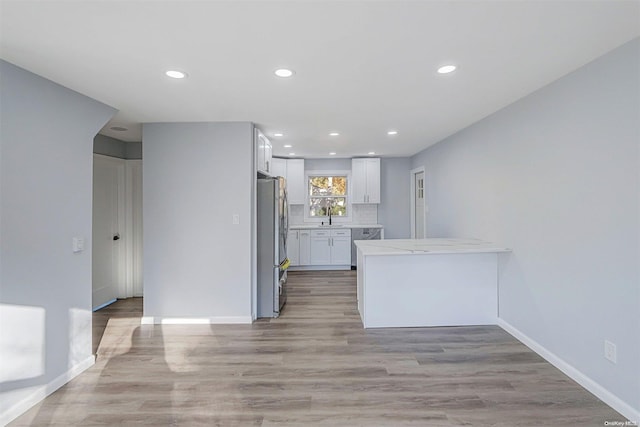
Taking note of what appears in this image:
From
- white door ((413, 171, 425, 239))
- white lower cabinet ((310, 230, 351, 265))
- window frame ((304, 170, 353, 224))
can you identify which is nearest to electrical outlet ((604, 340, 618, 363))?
white door ((413, 171, 425, 239))

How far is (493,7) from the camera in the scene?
5.19ft

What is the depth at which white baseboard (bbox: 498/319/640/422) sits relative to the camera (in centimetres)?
199

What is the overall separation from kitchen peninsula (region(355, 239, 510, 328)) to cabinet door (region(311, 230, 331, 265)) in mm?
3000

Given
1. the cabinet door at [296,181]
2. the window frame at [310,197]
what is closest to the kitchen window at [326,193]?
the window frame at [310,197]

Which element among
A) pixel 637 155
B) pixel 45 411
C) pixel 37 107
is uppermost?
pixel 37 107

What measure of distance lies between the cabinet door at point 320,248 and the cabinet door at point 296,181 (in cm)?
→ 79

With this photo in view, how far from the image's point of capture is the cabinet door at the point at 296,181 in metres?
6.67

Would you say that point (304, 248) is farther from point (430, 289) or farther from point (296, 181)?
point (430, 289)

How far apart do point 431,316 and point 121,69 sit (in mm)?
3648

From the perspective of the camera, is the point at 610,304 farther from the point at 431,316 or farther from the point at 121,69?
the point at 121,69

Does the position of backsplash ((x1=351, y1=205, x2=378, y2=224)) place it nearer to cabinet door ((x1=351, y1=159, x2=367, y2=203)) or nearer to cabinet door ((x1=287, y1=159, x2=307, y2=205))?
cabinet door ((x1=351, y1=159, x2=367, y2=203))

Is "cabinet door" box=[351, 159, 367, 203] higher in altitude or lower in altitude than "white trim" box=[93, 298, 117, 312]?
higher

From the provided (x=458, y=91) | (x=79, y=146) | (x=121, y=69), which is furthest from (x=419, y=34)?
(x=79, y=146)

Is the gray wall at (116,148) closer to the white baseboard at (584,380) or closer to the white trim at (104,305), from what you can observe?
the white trim at (104,305)
